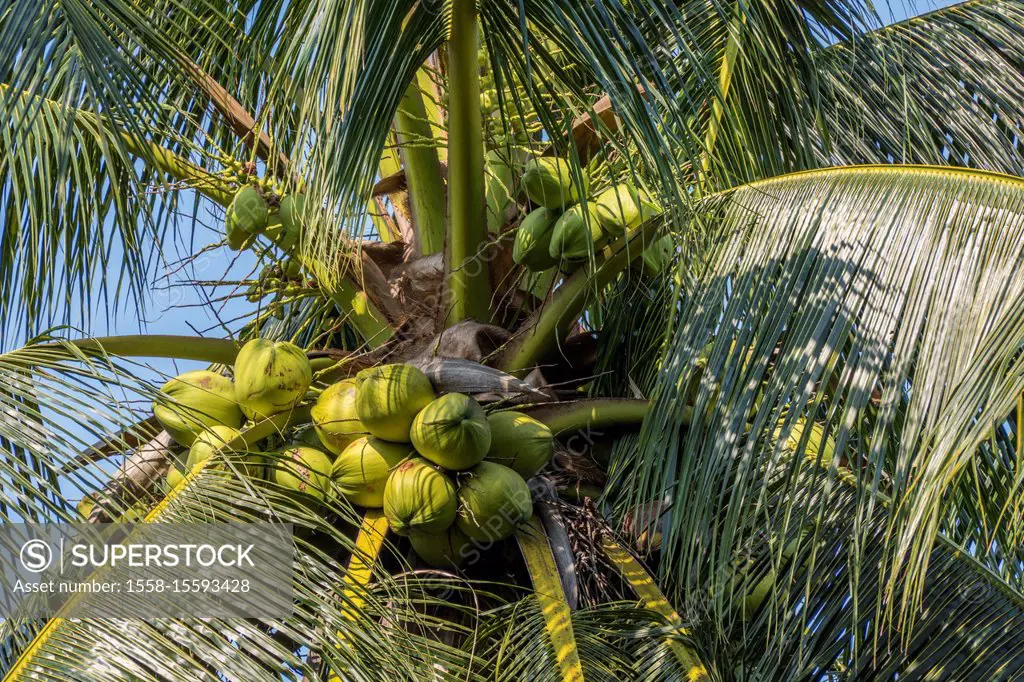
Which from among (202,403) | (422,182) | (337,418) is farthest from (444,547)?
(422,182)

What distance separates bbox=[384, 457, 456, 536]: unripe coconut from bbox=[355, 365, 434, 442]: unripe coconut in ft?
0.34

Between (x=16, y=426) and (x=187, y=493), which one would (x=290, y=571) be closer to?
(x=187, y=493)

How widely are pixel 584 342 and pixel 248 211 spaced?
3.19 ft

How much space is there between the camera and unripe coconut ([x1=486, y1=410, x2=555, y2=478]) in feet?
8.84

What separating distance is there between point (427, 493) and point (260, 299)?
0.87 m

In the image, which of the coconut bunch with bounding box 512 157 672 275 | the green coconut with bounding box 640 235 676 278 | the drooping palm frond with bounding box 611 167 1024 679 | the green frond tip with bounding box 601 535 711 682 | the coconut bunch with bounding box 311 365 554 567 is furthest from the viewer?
the green coconut with bounding box 640 235 676 278

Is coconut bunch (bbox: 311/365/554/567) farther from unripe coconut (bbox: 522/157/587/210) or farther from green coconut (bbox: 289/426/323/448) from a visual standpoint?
unripe coconut (bbox: 522/157/587/210)

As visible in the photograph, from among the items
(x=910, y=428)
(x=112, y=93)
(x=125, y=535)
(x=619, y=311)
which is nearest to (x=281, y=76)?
(x=112, y=93)

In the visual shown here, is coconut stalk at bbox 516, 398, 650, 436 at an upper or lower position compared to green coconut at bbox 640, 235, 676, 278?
lower

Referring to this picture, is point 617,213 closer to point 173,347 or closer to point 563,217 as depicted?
point 563,217

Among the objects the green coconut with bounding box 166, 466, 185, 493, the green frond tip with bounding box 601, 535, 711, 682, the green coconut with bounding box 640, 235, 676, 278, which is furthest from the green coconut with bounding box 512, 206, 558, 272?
the green coconut with bounding box 166, 466, 185, 493

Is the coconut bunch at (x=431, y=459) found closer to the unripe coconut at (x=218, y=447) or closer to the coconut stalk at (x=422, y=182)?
the unripe coconut at (x=218, y=447)

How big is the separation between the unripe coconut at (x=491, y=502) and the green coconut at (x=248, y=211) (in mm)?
858

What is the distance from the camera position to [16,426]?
211 cm
